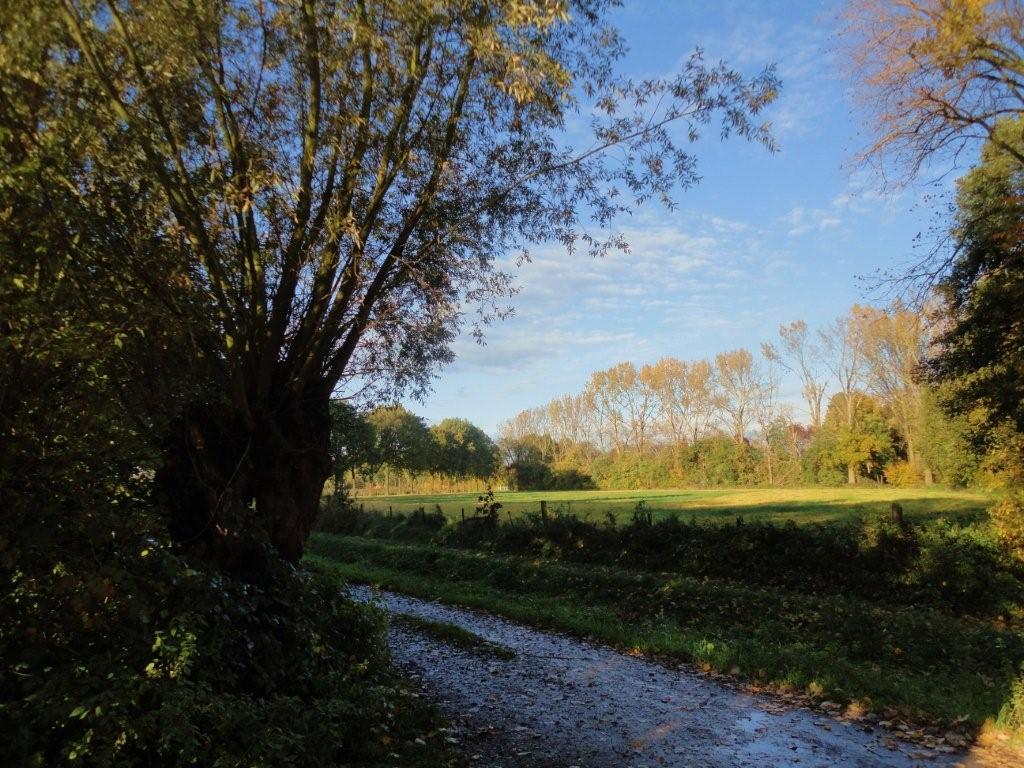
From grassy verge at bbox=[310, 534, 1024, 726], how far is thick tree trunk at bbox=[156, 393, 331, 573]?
6510mm

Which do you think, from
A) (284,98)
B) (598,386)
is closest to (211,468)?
(284,98)

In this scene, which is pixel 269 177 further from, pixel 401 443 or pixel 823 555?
pixel 401 443

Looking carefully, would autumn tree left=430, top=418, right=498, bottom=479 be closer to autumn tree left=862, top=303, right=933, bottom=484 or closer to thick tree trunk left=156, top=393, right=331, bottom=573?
autumn tree left=862, top=303, right=933, bottom=484

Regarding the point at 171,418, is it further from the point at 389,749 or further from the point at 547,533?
the point at 547,533

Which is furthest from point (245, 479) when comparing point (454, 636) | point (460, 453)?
point (460, 453)

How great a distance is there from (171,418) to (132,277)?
1706 millimetres

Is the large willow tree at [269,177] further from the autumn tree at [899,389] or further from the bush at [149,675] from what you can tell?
the autumn tree at [899,389]

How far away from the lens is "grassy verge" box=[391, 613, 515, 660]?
1011 cm

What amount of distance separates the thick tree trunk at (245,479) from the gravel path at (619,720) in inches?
66.4

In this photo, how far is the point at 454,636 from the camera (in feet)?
36.8

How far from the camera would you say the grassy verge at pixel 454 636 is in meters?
10.1

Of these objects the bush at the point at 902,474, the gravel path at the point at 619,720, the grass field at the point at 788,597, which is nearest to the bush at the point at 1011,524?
the grass field at the point at 788,597

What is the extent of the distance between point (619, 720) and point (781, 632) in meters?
5.76

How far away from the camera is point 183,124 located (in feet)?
20.1
